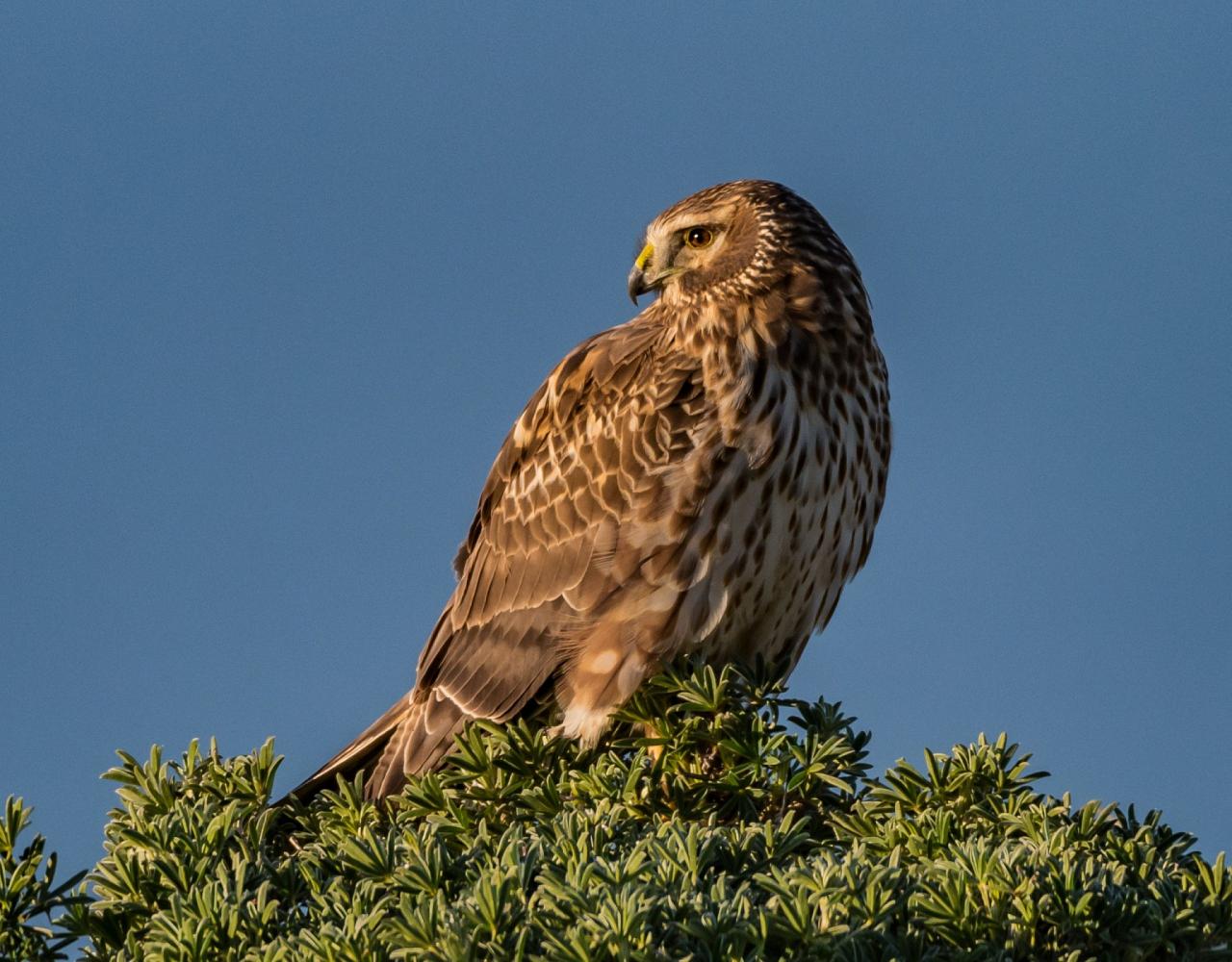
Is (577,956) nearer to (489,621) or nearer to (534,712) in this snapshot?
(534,712)

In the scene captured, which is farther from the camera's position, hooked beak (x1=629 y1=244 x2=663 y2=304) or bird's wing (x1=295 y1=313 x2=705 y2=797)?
hooked beak (x1=629 y1=244 x2=663 y2=304)

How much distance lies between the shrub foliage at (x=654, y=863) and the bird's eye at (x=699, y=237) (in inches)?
76.9

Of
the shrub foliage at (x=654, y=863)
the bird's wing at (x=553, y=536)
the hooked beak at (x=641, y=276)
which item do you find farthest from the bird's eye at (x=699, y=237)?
the shrub foliage at (x=654, y=863)

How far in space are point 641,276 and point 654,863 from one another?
344 cm

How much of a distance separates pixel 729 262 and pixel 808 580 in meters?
1.24

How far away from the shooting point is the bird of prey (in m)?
5.55

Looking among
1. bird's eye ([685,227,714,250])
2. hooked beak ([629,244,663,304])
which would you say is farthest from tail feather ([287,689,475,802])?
bird's eye ([685,227,714,250])

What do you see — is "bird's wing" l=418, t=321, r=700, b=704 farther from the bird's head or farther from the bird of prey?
the bird's head

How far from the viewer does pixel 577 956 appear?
9.42ft

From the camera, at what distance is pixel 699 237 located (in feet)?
20.5

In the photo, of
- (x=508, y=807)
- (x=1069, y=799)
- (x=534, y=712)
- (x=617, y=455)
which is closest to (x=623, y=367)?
(x=617, y=455)

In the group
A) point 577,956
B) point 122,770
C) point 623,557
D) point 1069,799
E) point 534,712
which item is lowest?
point 577,956

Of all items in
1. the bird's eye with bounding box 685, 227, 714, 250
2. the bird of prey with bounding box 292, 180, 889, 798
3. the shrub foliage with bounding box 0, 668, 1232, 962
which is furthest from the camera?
the bird's eye with bounding box 685, 227, 714, 250

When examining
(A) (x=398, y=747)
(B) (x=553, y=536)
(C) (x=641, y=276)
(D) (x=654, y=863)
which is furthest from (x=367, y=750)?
(D) (x=654, y=863)
